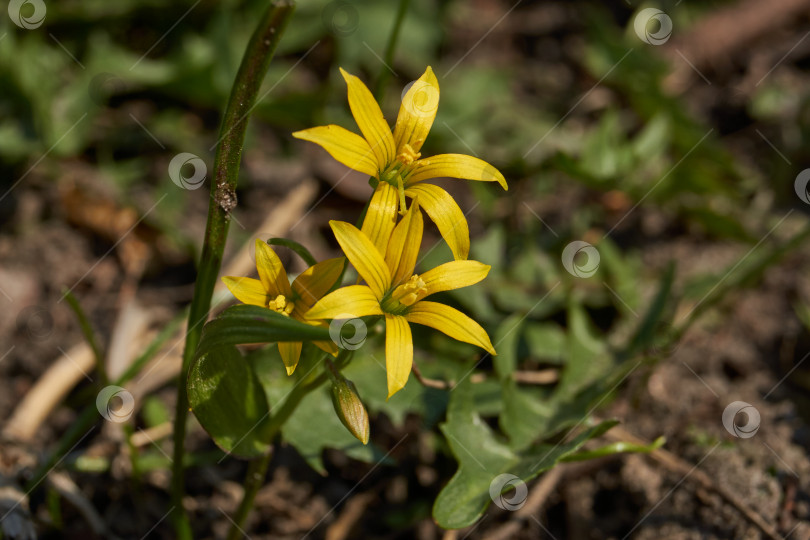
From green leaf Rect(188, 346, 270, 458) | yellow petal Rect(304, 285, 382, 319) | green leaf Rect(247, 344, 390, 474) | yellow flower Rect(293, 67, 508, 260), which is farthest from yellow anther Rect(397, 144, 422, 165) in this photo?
green leaf Rect(247, 344, 390, 474)

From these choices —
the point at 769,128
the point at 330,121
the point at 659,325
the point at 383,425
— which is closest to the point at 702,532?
the point at 659,325

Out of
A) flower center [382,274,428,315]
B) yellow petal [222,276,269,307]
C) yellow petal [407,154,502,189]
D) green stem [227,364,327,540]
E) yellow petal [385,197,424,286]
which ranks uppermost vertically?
yellow petal [407,154,502,189]

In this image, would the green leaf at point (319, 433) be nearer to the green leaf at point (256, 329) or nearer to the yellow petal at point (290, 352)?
the yellow petal at point (290, 352)

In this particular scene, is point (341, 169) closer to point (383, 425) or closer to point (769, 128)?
point (383, 425)

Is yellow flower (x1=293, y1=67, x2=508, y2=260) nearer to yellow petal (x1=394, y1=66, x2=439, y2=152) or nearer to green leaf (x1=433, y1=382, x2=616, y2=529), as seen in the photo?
yellow petal (x1=394, y1=66, x2=439, y2=152)

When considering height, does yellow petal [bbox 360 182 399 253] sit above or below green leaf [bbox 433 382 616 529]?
above

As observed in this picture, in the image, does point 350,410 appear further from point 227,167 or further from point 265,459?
point 227,167
